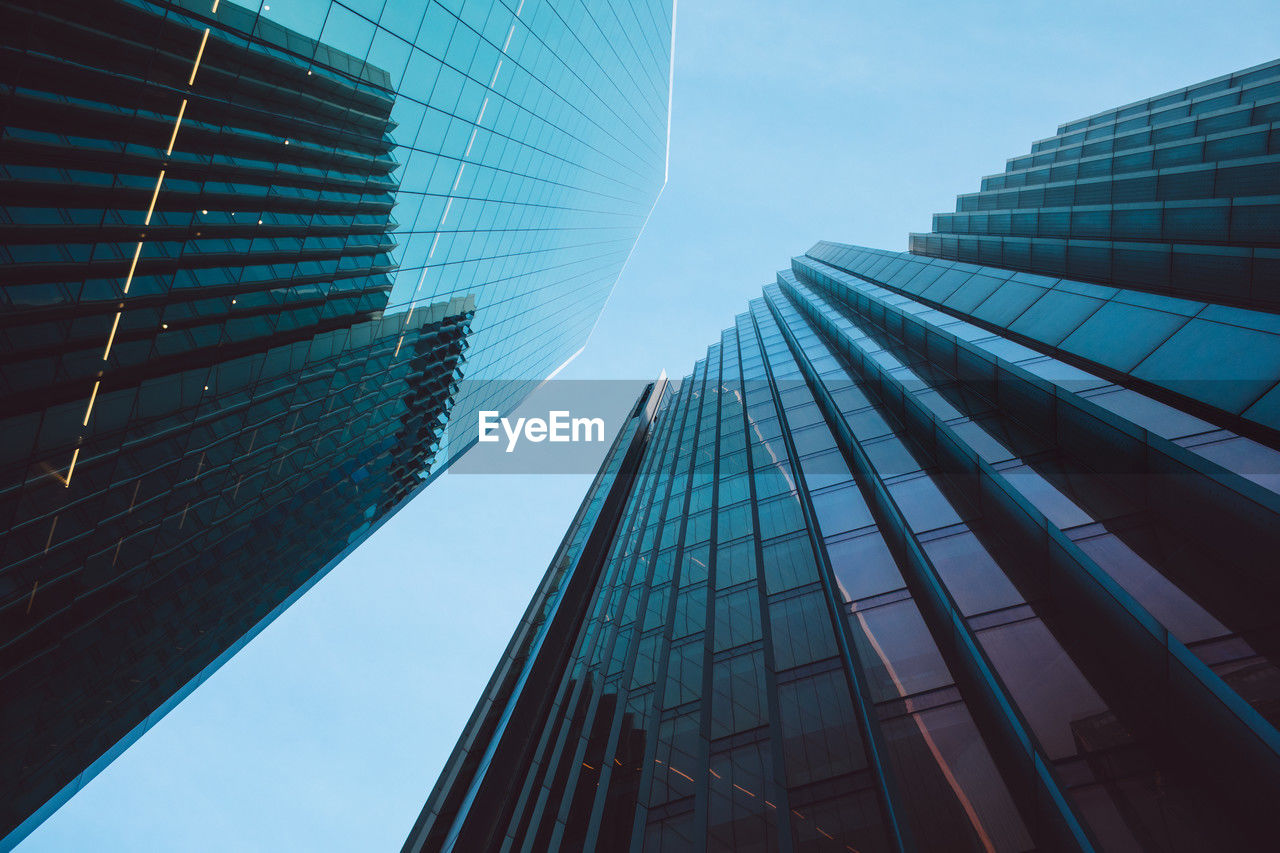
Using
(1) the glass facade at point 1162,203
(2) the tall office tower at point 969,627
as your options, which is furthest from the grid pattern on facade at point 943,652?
(1) the glass facade at point 1162,203

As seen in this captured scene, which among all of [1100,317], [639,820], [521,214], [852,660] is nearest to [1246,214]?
[1100,317]

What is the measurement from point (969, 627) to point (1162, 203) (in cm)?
1862

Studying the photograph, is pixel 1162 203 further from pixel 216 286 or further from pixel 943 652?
pixel 216 286

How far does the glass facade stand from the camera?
15469mm

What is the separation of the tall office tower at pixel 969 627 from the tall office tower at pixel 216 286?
16.0 m

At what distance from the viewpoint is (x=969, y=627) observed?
10.6 m

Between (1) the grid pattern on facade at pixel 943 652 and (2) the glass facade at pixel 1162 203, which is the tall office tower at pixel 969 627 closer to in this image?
(1) the grid pattern on facade at pixel 943 652

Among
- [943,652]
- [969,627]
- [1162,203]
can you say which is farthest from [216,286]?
[1162,203]

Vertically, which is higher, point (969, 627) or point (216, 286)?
point (969, 627)

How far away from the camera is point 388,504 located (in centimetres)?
4788

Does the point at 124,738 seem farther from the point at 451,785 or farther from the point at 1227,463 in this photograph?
the point at 1227,463

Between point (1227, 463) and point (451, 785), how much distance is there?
24.5 m

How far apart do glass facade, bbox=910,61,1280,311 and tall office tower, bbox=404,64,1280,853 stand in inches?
27.9

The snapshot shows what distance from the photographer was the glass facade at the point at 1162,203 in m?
15.5
